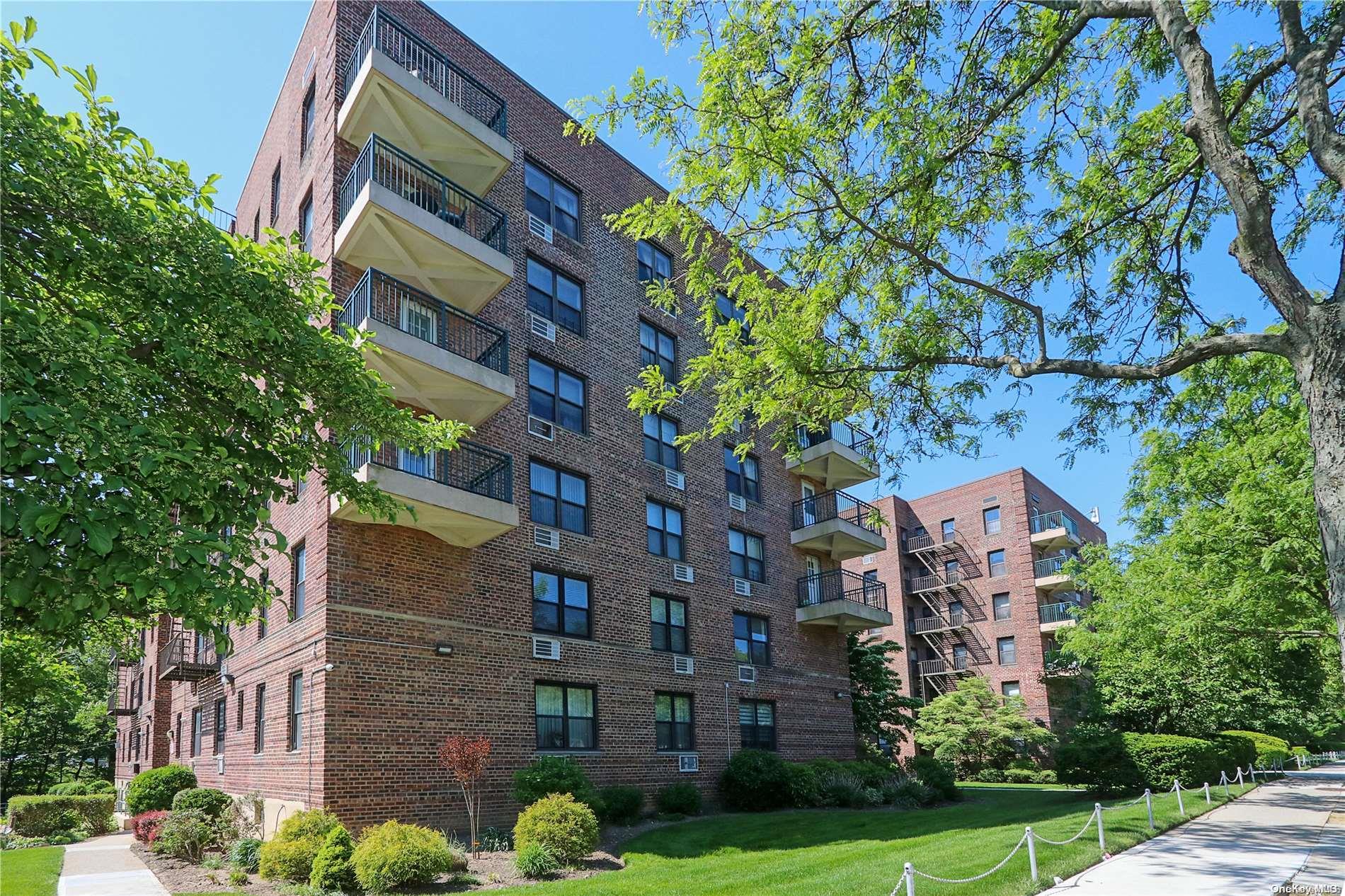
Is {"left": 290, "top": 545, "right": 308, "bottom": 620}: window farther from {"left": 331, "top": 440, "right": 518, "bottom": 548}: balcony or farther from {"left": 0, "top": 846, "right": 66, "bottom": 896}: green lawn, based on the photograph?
{"left": 0, "top": 846, "right": 66, "bottom": 896}: green lawn

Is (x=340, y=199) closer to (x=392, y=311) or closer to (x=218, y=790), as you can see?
(x=392, y=311)

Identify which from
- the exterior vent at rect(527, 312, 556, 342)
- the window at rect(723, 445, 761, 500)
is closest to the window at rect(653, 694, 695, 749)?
the window at rect(723, 445, 761, 500)

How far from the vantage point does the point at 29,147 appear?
633 cm

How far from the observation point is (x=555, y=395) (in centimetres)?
1962

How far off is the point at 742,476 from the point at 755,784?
8.74m

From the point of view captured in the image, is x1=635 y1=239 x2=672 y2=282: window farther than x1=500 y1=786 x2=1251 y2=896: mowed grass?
Yes

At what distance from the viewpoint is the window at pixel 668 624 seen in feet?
68.3

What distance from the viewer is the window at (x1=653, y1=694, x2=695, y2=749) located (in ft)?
65.8

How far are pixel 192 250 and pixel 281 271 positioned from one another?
0.91m

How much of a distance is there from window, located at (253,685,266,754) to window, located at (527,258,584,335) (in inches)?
387

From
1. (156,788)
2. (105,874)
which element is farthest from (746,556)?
(105,874)

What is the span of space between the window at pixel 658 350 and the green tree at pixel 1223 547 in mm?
11802

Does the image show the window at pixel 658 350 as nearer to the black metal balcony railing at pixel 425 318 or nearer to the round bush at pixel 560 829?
the black metal balcony railing at pixel 425 318

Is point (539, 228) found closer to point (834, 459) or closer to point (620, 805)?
point (834, 459)
